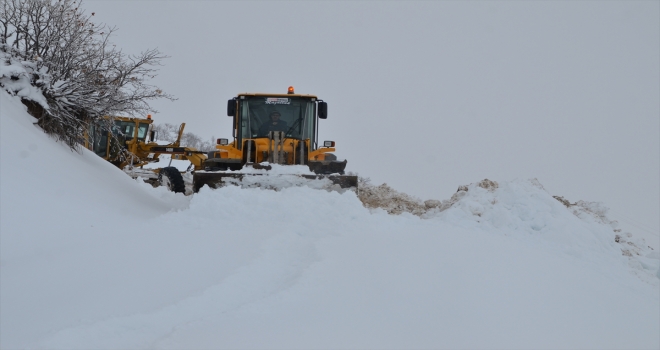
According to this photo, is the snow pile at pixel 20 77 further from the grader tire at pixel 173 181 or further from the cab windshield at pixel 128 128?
the cab windshield at pixel 128 128

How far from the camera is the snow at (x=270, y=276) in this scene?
273 cm

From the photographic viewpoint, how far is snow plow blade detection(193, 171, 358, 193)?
698 cm

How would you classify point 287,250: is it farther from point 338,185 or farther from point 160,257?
point 338,185

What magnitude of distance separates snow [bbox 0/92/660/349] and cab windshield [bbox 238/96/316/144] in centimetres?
236

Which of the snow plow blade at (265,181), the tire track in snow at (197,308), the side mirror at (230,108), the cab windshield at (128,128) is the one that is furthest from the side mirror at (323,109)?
the cab windshield at (128,128)

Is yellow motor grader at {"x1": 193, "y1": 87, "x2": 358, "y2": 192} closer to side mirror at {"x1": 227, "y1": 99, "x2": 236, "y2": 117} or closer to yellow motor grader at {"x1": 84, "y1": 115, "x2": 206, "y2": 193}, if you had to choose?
side mirror at {"x1": 227, "y1": 99, "x2": 236, "y2": 117}

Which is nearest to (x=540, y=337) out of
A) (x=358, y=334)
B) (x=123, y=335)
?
(x=358, y=334)

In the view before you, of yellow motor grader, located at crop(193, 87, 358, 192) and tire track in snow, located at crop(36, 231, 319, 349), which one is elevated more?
yellow motor grader, located at crop(193, 87, 358, 192)

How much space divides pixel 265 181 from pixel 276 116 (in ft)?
6.98

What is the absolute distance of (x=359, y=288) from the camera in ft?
11.4

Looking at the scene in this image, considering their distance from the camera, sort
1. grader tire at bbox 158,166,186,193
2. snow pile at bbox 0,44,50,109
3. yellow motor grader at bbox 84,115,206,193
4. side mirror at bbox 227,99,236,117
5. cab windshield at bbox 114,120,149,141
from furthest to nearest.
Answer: cab windshield at bbox 114,120,149,141 < yellow motor grader at bbox 84,115,206,193 < grader tire at bbox 158,166,186,193 < side mirror at bbox 227,99,236,117 < snow pile at bbox 0,44,50,109

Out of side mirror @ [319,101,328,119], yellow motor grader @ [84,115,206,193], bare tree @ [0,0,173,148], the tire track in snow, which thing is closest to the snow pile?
bare tree @ [0,0,173,148]

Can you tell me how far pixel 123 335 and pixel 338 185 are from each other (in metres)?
4.73

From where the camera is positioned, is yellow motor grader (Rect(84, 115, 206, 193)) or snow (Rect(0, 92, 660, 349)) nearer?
snow (Rect(0, 92, 660, 349))
